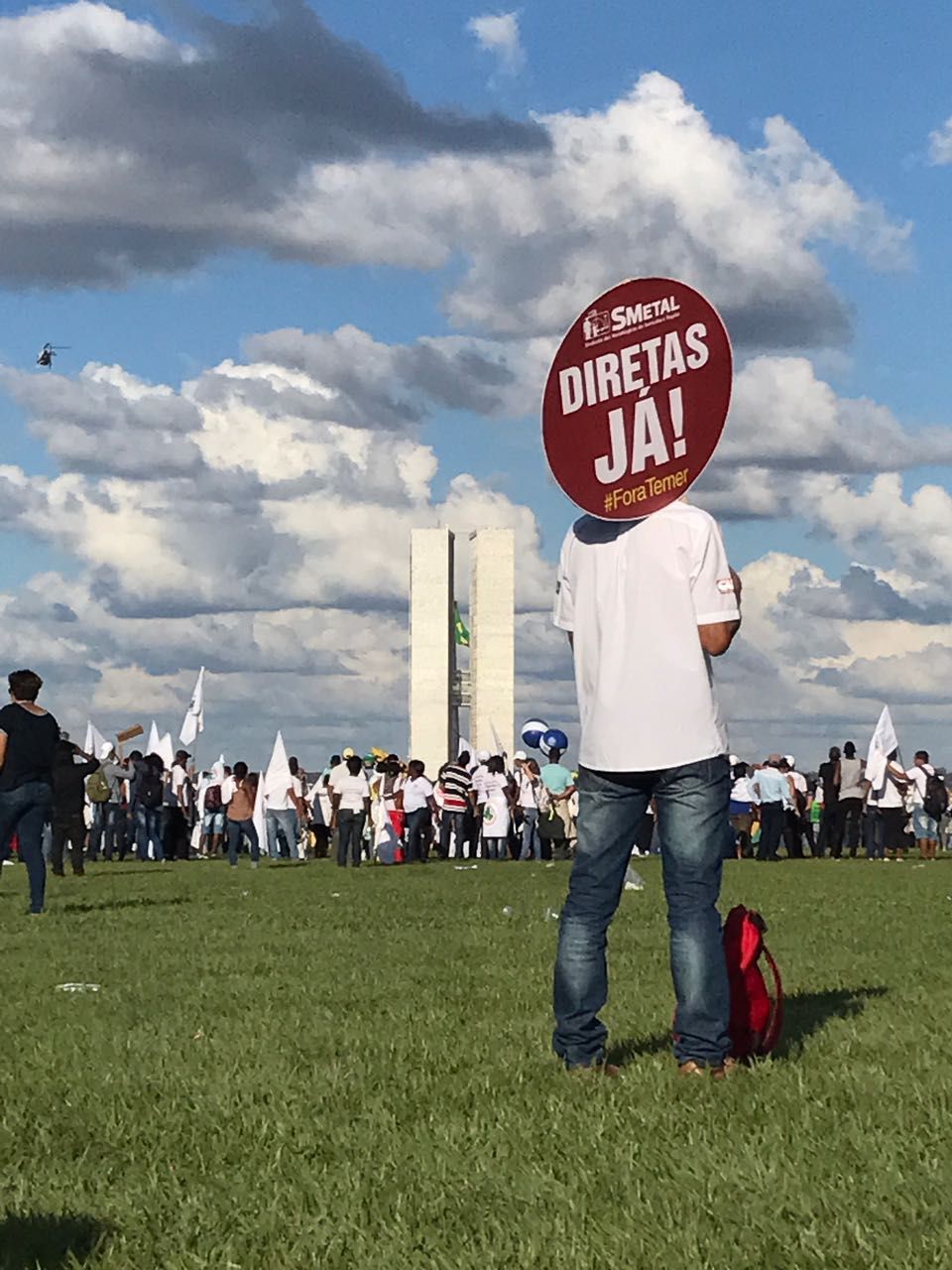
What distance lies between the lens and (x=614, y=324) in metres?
7.32

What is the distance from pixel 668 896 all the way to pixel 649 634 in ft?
3.09

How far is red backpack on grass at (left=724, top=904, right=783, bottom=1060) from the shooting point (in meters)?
7.40

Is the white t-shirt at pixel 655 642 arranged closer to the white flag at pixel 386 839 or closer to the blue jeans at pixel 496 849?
the white flag at pixel 386 839

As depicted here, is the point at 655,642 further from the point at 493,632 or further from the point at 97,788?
the point at 493,632

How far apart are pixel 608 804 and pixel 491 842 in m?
31.7

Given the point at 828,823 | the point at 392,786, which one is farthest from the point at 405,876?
the point at 828,823

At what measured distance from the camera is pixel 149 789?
125 ft

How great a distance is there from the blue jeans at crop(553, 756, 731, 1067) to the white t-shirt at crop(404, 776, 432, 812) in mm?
27731

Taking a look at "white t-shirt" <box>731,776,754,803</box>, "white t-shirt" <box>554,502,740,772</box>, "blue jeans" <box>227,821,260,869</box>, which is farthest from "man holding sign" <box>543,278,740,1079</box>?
"white t-shirt" <box>731,776,754,803</box>

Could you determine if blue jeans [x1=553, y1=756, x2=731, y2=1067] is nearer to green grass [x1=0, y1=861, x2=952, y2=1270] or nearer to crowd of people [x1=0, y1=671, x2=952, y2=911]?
green grass [x1=0, y1=861, x2=952, y2=1270]

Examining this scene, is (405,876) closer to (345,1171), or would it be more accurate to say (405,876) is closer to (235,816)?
(235,816)

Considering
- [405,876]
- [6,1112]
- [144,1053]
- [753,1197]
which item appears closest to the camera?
[753,1197]

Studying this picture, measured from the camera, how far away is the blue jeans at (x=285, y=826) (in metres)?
39.1

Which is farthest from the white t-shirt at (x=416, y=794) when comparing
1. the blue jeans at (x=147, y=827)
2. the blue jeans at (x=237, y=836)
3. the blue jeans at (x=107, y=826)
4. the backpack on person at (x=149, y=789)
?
the blue jeans at (x=107, y=826)
